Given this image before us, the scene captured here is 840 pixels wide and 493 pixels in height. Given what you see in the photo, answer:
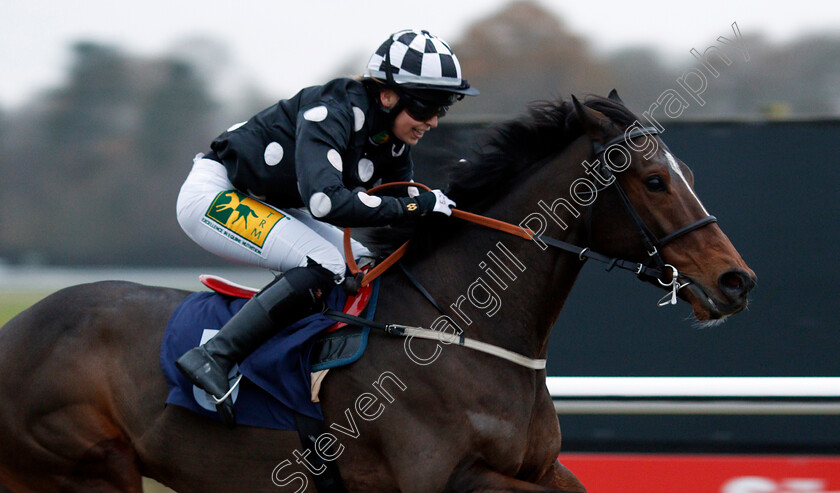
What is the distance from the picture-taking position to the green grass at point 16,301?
16.5m

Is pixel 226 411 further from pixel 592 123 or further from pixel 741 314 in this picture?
pixel 741 314

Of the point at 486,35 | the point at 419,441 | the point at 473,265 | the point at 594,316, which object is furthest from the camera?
the point at 486,35

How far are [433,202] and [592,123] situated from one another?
1.98 feet

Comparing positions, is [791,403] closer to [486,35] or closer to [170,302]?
[170,302]

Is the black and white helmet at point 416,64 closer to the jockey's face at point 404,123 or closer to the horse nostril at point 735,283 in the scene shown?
the jockey's face at point 404,123

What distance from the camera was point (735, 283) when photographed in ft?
8.82

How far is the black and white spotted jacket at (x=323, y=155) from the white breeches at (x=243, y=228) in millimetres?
65

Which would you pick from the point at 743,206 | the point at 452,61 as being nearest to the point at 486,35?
the point at 743,206

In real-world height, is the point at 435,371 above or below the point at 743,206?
below

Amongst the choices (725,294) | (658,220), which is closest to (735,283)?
(725,294)

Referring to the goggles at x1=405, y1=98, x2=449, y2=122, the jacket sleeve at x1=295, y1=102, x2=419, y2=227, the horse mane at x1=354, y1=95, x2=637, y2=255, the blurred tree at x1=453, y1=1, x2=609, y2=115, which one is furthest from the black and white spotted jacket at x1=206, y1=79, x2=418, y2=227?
the blurred tree at x1=453, y1=1, x2=609, y2=115

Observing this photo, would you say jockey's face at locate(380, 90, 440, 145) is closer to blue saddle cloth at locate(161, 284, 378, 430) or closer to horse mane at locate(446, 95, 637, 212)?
horse mane at locate(446, 95, 637, 212)

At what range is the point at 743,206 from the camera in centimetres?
437

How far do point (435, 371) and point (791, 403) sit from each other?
2.17 m
